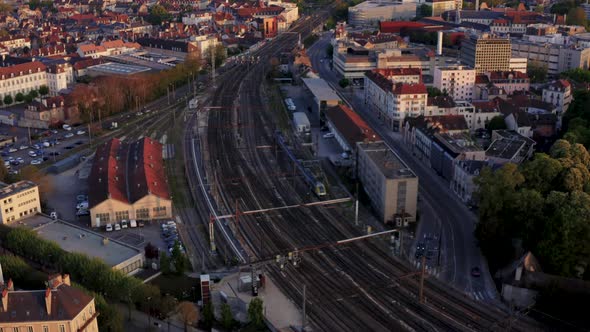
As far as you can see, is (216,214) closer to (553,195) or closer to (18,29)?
(553,195)

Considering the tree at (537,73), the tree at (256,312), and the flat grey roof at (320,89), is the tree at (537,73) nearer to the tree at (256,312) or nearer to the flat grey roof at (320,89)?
the flat grey roof at (320,89)

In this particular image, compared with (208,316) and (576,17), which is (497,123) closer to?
(208,316)

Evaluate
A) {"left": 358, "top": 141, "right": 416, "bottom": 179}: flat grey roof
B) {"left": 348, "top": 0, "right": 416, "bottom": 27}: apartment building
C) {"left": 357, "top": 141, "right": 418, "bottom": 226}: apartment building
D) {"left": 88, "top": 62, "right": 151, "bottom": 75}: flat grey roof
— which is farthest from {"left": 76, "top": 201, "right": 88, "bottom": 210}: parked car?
{"left": 348, "top": 0, "right": 416, "bottom": 27}: apartment building

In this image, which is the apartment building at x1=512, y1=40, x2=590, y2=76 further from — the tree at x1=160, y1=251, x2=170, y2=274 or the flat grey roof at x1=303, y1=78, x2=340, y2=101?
the tree at x1=160, y1=251, x2=170, y2=274

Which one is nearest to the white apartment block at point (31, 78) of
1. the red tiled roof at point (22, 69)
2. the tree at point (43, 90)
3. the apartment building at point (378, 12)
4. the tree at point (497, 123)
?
the red tiled roof at point (22, 69)

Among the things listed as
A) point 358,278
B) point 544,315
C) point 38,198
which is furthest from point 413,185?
point 38,198

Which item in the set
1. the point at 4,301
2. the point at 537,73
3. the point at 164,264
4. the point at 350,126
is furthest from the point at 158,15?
the point at 4,301
